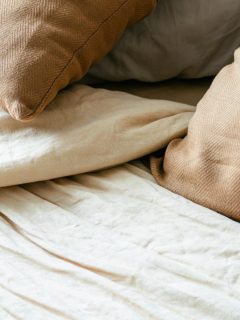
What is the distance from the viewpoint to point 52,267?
690 mm

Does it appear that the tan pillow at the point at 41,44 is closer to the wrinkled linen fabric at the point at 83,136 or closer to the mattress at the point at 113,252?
the wrinkled linen fabric at the point at 83,136

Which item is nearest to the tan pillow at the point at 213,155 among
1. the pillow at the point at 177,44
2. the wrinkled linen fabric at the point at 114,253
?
the wrinkled linen fabric at the point at 114,253

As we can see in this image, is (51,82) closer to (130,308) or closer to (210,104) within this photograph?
(210,104)

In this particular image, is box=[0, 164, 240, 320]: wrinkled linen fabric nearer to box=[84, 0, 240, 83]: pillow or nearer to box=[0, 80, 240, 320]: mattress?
box=[0, 80, 240, 320]: mattress

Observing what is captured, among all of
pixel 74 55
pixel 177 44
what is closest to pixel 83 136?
pixel 74 55

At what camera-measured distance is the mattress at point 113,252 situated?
630 millimetres

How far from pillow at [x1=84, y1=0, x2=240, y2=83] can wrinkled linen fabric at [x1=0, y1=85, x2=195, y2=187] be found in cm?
15

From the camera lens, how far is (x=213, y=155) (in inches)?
29.2

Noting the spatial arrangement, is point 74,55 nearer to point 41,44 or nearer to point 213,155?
point 41,44

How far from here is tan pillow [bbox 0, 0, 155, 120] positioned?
0.78 metres

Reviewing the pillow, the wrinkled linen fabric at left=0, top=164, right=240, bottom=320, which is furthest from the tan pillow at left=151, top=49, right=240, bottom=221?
the pillow

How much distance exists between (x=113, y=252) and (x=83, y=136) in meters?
0.22

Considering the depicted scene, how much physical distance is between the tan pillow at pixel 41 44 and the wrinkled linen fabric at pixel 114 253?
164mm

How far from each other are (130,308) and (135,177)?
0.25 metres
